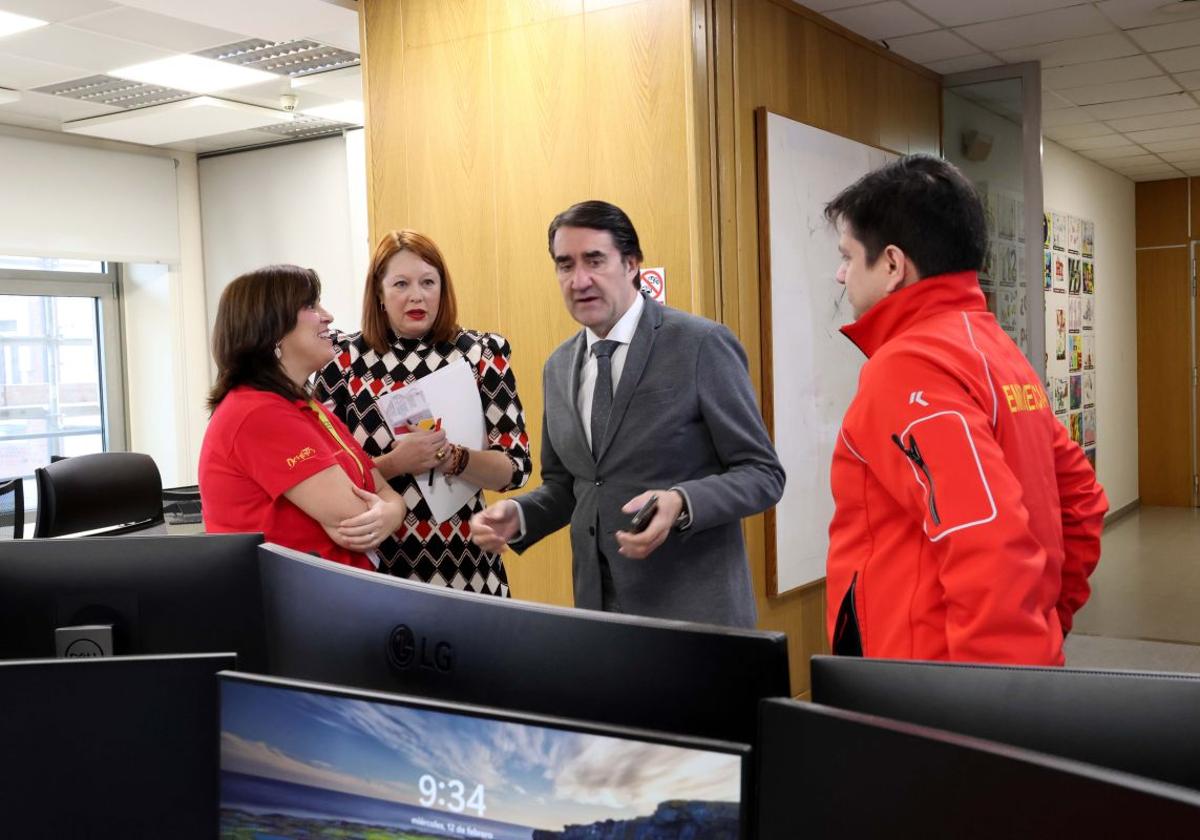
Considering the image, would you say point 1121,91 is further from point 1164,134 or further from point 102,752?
point 102,752

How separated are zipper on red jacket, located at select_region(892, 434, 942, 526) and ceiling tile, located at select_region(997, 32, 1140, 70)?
448cm

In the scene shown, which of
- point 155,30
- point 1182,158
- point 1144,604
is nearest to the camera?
point 155,30

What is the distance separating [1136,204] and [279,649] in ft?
33.8

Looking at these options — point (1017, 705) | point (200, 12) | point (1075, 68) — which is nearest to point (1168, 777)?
point (1017, 705)

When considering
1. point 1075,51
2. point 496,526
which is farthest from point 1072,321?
point 496,526

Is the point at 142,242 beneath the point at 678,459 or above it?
above

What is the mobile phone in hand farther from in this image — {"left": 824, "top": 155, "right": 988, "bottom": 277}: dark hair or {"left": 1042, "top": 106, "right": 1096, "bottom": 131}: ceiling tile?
{"left": 1042, "top": 106, "right": 1096, "bottom": 131}: ceiling tile

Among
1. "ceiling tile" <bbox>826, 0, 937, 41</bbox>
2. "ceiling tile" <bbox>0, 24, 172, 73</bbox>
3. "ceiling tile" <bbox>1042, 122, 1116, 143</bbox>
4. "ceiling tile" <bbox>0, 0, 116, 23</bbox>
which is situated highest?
"ceiling tile" <bbox>0, 24, 172, 73</bbox>

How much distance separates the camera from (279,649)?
4.61 feet

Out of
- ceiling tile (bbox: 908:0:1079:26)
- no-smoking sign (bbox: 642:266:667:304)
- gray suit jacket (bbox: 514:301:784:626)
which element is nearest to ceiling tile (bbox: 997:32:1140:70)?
ceiling tile (bbox: 908:0:1079:26)

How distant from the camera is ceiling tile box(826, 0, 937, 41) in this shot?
4.50 meters

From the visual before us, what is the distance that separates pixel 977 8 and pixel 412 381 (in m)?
3.25

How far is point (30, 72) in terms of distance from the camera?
220 inches

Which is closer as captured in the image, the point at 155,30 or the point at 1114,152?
the point at 155,30
